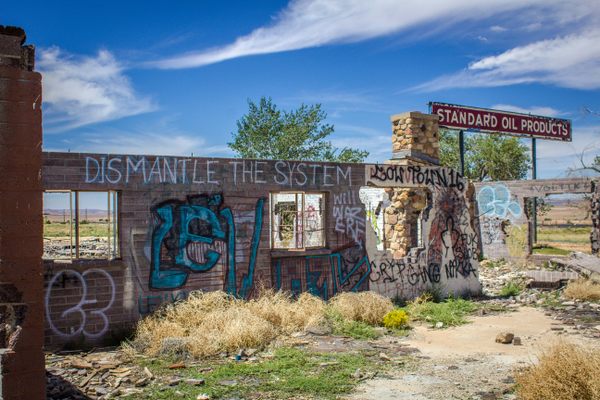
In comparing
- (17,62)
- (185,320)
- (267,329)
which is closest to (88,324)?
(185,320)

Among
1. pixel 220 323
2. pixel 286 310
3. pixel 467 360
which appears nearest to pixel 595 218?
pixel 467 360

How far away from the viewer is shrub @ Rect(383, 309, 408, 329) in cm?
1115

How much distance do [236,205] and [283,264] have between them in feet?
5.38

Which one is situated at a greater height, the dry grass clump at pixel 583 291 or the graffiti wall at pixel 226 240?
the graffiti wall at pixel 226 240

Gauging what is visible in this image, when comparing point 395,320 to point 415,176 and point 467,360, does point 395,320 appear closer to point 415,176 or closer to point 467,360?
point 467,360

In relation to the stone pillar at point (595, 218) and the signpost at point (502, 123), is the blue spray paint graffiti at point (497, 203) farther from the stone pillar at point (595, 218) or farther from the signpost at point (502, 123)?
the stone pillar at point (595, 218)

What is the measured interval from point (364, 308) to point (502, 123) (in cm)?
1669

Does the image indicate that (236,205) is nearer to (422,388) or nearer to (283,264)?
(283,264)

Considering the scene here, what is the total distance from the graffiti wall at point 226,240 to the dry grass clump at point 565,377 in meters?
5.37

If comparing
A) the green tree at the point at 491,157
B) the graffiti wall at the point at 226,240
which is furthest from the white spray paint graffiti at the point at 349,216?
the green tree at the point at 491,157

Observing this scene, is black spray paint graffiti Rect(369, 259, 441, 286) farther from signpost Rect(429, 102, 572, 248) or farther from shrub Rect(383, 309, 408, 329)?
signpost Rect(429, 102, 572, 248)

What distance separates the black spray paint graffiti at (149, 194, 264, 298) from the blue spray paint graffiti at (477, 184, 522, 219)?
13.6 metres

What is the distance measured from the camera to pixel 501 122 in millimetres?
25188

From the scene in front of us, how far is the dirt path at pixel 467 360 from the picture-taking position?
7.30m
